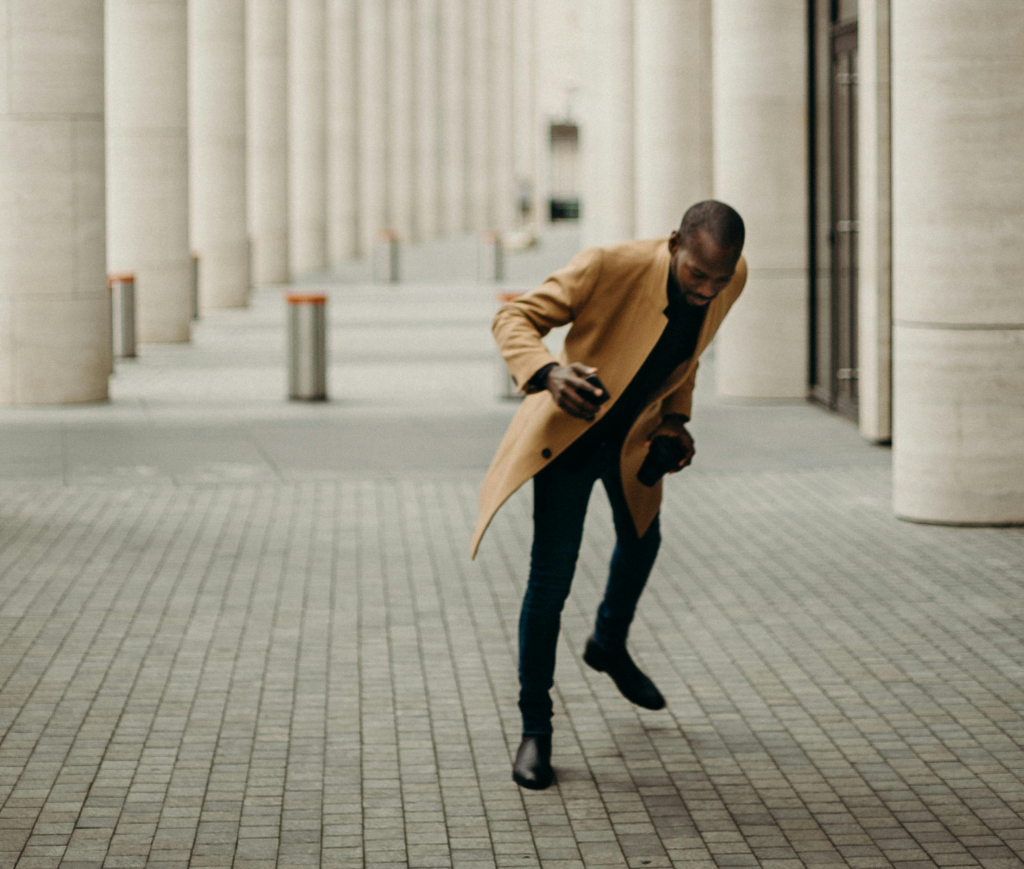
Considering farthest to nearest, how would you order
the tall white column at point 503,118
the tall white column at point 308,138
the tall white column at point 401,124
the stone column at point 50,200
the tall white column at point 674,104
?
the tall white column at point 503,118
the tall white column at point 401,124
the tall white column at point 308,138
the tall white column at point 674,104
the stone column at point 50,200

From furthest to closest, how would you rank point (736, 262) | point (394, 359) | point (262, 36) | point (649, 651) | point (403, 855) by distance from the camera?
point (262, 36)
point (394, 359)
point (649, 651)
point (736, 262)
point (403, 855)

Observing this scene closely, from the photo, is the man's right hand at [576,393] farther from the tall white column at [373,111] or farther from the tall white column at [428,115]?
the tall white column at [428,115]

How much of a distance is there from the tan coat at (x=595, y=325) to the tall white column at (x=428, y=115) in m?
54.8

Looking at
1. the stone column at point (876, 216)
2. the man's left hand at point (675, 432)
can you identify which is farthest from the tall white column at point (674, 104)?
the man's left hand at point (675, 432)

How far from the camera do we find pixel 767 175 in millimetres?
15406

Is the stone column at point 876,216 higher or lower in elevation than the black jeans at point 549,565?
higher

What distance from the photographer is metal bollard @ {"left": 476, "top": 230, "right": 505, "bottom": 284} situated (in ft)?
121

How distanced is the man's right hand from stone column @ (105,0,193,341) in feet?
56.2

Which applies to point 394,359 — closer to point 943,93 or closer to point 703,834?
point 943,93

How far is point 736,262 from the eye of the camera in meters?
5.29

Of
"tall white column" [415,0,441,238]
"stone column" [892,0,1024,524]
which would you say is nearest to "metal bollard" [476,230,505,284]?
"tall white column" [415,0,441,238]

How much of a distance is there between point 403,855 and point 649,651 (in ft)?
8.08

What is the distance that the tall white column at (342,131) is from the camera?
152 feet

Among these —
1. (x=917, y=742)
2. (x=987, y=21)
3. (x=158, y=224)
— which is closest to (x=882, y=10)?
(x=987, y=21)
